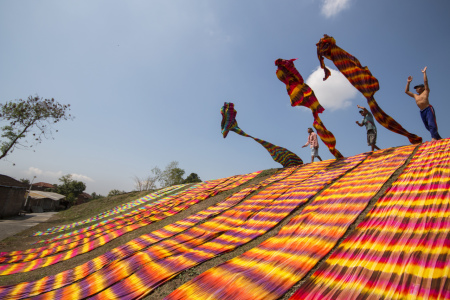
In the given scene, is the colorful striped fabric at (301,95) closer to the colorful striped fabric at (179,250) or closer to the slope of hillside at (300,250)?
the slope of hillside at (300,250)

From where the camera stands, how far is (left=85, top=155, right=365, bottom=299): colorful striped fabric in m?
2.42

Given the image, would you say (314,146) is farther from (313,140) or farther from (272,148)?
(272,148)

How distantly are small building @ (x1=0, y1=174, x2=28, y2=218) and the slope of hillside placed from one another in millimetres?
13547

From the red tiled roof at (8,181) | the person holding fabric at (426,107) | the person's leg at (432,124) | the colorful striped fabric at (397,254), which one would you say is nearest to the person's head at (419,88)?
the person holding fabric at (426,107)

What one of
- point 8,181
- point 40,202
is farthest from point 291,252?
point 40,202

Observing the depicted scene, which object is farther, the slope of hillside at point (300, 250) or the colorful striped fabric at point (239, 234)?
the colorful striped fabric at point (239, 234)

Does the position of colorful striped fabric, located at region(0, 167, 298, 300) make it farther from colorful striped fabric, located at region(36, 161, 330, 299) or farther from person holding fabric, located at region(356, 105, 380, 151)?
person holding fabric, located at region(356, 105, 380, 151)

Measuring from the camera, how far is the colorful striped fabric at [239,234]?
7.95ft

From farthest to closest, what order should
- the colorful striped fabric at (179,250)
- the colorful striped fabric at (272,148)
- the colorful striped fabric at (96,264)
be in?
the colorful striped fabric at (272,148), the colorful striped fabric at (96,264), the colorful striped fabric at (179,250)

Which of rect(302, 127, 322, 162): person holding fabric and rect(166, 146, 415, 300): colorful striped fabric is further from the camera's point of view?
rect(302, 127, 322, 162): person holding fabric

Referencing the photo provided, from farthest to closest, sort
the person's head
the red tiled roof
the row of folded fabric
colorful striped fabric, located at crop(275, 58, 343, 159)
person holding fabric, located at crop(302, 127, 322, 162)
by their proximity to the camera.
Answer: the red tiled roof < person holding fabric, located at crop(302, 127, 322, 162) < colorful striped fabric, located at crop(275, 58, 343, 159) < the person's head < the row of folded fabric

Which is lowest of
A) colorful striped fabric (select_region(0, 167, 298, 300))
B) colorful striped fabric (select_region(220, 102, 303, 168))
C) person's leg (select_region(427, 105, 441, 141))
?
colorful striped fabric (select_region(0, 167, 298, 300))

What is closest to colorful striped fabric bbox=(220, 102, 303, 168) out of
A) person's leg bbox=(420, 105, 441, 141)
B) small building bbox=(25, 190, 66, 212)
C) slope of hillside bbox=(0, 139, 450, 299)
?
slope of hillside bbox=(0, 139, 450, 299)

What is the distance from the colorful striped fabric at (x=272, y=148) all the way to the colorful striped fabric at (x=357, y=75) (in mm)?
2566
